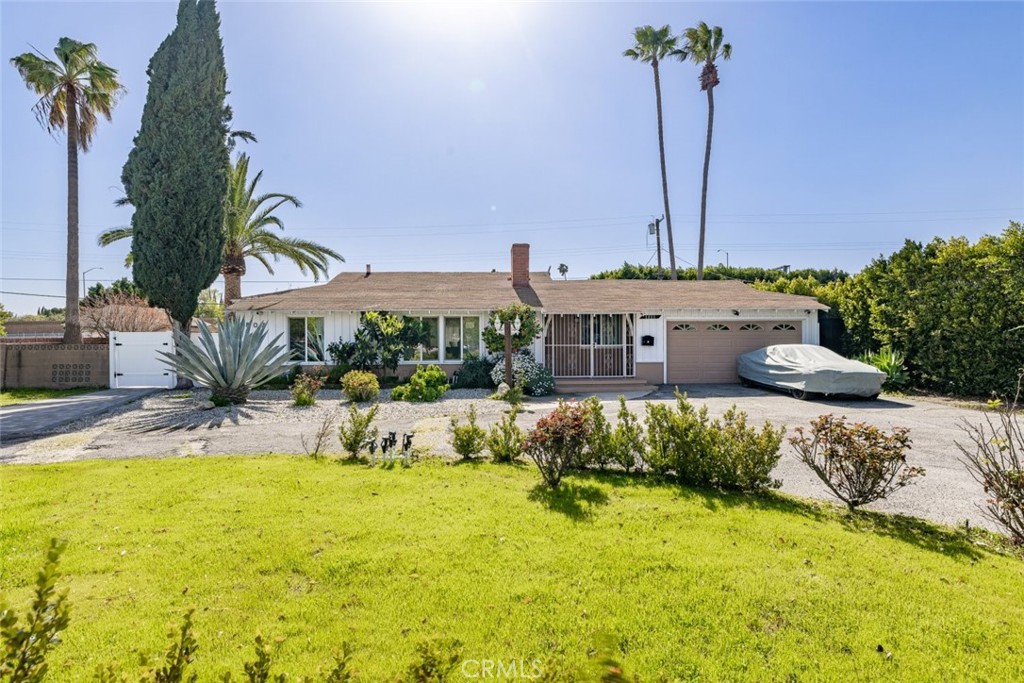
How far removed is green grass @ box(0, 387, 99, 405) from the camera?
1387cm

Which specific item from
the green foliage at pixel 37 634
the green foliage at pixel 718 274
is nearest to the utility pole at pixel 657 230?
the green foliage at pixel 718 274

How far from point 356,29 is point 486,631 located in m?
11.6

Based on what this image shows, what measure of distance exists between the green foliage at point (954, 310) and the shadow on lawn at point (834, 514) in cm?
1113

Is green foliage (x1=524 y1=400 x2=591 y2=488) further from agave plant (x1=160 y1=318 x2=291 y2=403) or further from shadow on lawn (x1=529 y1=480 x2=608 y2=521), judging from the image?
agave plant (x1=160 y1=318 x2=291 y2=403)

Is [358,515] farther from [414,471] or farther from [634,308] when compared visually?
[634,308]

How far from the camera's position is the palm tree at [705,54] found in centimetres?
2722

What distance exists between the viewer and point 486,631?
3006 mm

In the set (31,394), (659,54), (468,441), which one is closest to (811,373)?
(468,441)

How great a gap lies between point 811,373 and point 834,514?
9.96m

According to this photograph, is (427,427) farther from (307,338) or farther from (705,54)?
(705,54)

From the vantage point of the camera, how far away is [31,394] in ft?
48.9

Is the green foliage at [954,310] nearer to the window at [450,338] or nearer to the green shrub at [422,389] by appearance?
the window at [450,338]

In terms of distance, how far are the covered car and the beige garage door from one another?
4.31ft

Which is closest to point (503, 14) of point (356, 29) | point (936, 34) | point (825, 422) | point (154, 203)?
point (356, 29)
